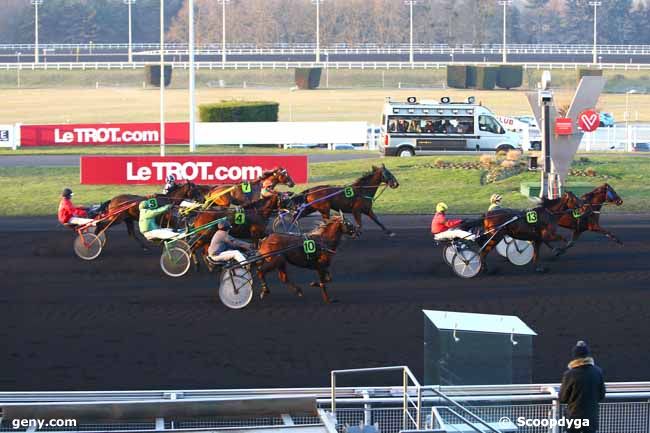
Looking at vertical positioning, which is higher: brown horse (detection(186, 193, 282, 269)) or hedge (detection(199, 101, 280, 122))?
hedge (detection(199, 101, 280, 122))

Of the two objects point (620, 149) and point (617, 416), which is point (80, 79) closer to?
point (620, 149)

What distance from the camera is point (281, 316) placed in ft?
52.2

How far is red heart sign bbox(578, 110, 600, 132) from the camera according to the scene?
83.3ft

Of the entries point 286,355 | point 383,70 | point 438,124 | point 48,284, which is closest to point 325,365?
point 286,355

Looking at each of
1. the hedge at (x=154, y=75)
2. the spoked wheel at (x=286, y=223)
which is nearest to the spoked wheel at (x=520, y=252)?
the spoked wheel at (x=286, y=223)

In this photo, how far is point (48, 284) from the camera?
18.4 metres

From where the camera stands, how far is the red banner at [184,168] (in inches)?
1141

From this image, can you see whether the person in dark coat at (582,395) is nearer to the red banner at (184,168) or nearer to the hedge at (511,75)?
the red banner at (184,168)

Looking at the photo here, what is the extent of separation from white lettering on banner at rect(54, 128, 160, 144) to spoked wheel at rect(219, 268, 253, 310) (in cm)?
2657

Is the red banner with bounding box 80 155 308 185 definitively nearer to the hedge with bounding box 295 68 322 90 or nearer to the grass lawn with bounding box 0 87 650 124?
the grass lawn with bounding box 0 87 650 124

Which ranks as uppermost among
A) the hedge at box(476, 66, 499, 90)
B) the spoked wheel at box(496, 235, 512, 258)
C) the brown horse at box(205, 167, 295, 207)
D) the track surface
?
the hedge at box(476, 66, 499, 90)

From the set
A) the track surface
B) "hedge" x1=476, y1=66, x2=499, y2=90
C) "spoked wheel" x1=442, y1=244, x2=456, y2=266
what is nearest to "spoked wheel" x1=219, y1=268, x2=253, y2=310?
the track surface

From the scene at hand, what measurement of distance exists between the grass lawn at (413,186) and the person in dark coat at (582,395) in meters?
18.4

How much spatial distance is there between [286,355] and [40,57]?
79.5 meters
